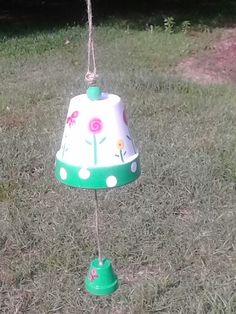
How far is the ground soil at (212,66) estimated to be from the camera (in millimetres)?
6621

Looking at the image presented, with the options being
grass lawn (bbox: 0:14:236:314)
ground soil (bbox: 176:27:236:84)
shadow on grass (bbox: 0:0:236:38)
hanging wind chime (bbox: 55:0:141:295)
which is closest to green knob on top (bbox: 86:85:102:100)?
hanging wind chime (bbox: 55:0:141:295)

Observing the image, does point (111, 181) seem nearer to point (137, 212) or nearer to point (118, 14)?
point (137, 212)

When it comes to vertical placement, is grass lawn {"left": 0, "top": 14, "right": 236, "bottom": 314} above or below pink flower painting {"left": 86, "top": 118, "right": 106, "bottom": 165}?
below

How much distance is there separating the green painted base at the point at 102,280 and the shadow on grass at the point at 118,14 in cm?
728

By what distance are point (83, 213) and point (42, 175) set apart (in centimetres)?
61

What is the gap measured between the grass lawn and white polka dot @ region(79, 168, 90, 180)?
1185 millimetres

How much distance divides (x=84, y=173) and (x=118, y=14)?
954cm

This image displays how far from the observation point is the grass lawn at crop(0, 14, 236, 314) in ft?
8.45

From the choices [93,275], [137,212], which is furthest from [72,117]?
[137,212]

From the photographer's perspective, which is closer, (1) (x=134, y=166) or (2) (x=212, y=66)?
(1) (x=134, y=166)

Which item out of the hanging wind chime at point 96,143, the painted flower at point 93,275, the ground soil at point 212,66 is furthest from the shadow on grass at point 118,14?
the hanging wind chime at point 96,143

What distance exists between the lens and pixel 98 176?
1.44 m

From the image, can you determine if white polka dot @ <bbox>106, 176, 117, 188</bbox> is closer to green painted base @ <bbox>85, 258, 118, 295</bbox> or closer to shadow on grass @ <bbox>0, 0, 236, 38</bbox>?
green painted base @ <bbox>85, 258, 118, 295</bbox>

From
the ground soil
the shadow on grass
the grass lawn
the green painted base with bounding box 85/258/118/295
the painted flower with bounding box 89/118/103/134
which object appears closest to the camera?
the painted flower with bounding box 89/118/103/134
